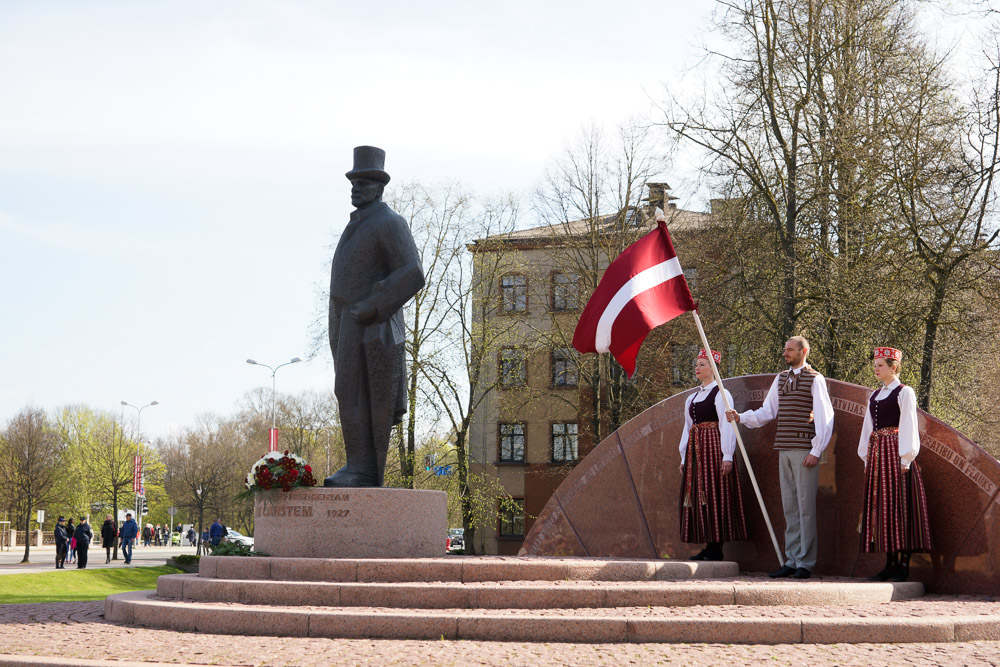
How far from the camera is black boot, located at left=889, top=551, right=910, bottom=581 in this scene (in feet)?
31.0

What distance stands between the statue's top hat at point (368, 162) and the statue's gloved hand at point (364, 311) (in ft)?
4.34

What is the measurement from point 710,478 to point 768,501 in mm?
842

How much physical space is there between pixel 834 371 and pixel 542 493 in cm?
2440

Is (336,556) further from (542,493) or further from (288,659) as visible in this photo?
(542,493)

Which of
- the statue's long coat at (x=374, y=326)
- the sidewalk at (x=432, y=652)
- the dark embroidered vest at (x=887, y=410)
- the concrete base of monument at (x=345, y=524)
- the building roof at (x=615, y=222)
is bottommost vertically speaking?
the sidewalk at (x=432, y=652)

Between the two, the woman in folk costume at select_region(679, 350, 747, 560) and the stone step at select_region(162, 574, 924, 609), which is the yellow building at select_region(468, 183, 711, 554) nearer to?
the woman in folk costume at select_region(679, 350, 747, 560)

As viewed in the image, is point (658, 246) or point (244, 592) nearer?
point (244, 592)

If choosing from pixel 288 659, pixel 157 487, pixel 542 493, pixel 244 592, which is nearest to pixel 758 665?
pixel 288 659

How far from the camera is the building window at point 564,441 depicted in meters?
42.7

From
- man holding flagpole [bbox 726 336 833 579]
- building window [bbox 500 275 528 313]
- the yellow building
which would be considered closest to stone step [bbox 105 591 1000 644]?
man holding flagpole [bbox 726 336 833 579]

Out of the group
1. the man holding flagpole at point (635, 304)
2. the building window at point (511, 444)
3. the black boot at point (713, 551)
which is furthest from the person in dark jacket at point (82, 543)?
the man holding flagpole at point (635, 304)

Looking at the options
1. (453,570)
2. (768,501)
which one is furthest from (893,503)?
(453,570)

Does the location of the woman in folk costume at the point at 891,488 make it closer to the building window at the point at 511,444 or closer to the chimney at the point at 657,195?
the chimney at the point at 657,195

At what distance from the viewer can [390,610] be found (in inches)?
297
